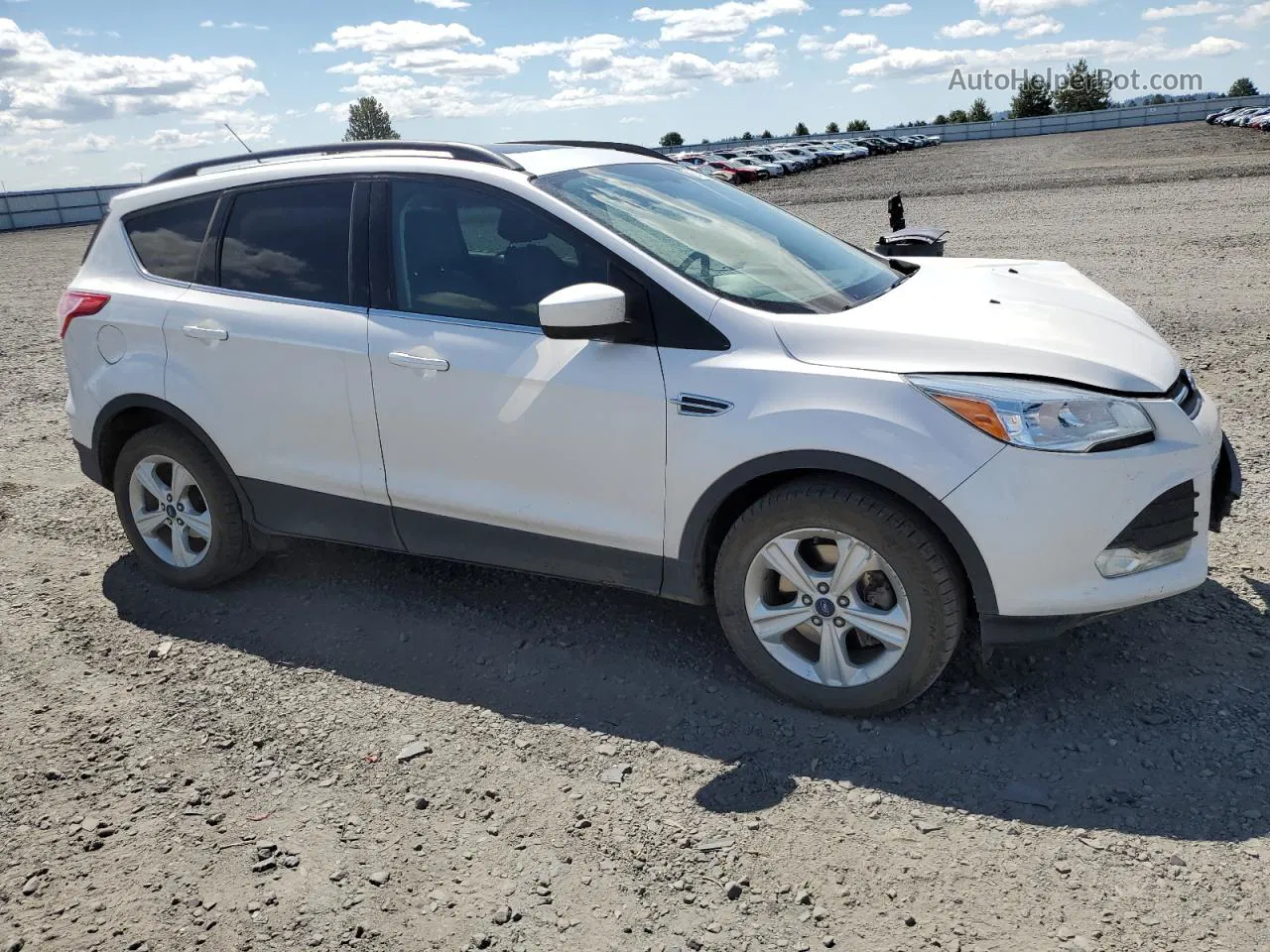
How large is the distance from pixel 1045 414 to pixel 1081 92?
387ft

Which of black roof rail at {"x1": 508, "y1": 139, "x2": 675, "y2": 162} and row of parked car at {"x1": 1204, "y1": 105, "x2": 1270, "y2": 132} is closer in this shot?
black roof rail at {"x1": 508, "y1": 139, "x2": 675, "y2": 162}

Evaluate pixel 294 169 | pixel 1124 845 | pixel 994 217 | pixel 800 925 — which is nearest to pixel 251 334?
pixel 294 169

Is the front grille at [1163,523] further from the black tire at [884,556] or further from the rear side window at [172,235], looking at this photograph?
the rear side window at [172,235]

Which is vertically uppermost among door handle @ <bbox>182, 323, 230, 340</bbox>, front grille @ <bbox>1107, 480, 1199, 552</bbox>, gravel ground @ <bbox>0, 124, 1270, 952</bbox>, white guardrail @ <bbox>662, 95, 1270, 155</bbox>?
white guardrail @ <bbox>662, 95, 1270, 155</bbox>

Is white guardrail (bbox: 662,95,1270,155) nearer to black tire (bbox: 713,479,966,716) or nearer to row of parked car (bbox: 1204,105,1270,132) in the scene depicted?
row of parked car (bbox: 1204,105,1270,132)

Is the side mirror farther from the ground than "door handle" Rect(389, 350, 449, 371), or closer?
farther from the ground

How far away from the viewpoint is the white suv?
318 centimetres

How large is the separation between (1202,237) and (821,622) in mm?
13134

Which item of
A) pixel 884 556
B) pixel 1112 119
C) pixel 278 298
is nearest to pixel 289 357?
pixel 278 298

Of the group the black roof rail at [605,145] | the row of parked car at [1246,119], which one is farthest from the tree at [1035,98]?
the black roof rail at [605,145]

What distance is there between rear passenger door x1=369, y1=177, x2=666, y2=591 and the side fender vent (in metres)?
0.08

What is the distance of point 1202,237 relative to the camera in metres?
14.1

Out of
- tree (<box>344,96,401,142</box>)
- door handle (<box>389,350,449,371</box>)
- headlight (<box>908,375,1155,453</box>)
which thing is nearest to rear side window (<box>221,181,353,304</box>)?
door handle (<box>389,350,449,371</box>)

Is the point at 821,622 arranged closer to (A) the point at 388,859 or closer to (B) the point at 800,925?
(B) the point at 800,925
